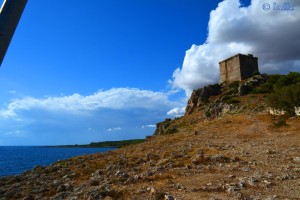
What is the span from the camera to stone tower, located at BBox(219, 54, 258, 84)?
8838 centimetres

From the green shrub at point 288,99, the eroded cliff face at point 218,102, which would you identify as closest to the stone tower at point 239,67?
the eroded cliff face at point 218,102

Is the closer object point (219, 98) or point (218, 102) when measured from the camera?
point (218, 102)

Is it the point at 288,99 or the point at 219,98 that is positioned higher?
the point at 219,98

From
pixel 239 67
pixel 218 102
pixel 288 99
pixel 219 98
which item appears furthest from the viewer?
pixel 239 67

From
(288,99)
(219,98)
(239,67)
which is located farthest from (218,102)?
(239,67)

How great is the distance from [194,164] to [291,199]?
744 centimetres

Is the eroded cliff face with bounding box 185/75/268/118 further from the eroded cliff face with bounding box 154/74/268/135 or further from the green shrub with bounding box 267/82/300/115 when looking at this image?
the green shrub with bounding box 267/82/300/115

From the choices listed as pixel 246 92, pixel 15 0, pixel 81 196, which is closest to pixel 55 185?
pixel 81 196

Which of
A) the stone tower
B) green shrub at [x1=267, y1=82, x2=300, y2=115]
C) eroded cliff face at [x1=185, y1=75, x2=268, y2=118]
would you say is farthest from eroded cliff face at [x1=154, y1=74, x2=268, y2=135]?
green shrub at [x1=267, y1=82, x2=300, y2=115]

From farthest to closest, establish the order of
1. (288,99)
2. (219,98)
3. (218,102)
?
(219,98)
(218,102)
(288,99)

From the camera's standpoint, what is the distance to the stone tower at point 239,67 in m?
88.4

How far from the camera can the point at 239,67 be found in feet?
289

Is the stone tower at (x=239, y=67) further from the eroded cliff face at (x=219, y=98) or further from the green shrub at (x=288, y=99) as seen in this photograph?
the green shrub at (x=288, y=99)

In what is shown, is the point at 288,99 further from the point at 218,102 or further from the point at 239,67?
the point at 239,67
